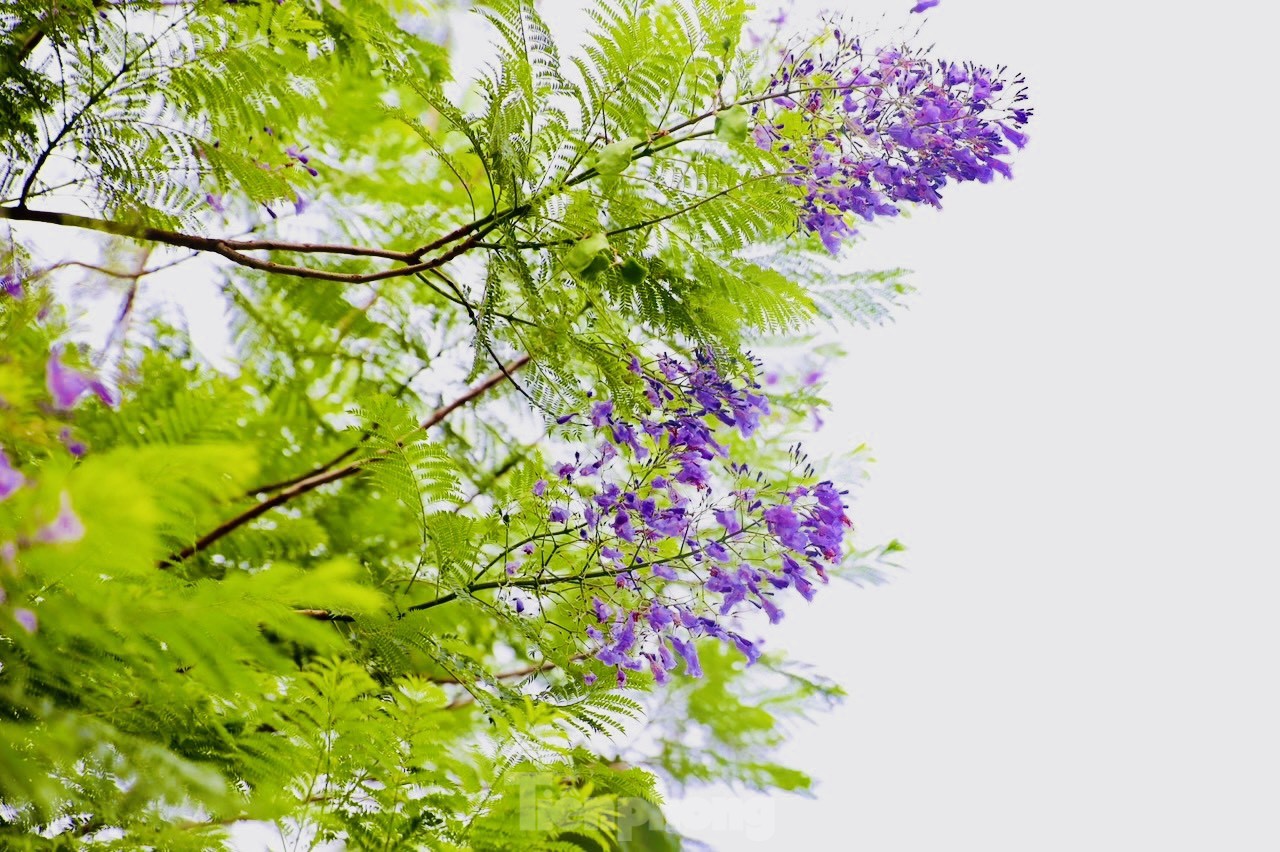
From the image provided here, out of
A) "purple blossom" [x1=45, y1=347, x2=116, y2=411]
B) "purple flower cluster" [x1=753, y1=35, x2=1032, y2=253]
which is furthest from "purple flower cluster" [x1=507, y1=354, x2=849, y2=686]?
"purple blossom" [x1=45, y1=347, x2=116, y2=411]

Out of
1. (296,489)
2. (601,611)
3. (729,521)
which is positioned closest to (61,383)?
(601,611)

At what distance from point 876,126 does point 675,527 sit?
0.54 meters

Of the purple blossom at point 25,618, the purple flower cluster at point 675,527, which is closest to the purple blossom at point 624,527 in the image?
the purple flower cluster at point 675,527

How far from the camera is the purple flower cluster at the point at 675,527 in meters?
1.34

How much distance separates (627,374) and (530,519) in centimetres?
25

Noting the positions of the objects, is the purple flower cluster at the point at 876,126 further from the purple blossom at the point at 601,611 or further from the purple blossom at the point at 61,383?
the purple blossom at the point at 61,383

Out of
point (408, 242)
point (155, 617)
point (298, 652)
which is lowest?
point (155, 617)

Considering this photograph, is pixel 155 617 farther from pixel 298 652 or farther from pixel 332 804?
pixel 298 652

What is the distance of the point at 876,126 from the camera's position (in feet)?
4.29

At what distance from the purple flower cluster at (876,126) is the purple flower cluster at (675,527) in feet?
0.85

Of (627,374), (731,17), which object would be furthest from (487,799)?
(731,17)

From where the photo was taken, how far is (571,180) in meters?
1.19

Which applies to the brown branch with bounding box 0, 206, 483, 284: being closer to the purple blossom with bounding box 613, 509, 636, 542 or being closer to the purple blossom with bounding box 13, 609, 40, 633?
the purple blossom with bounding box 613, 509, 636, 542

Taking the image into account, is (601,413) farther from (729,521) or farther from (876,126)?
(876,126)
